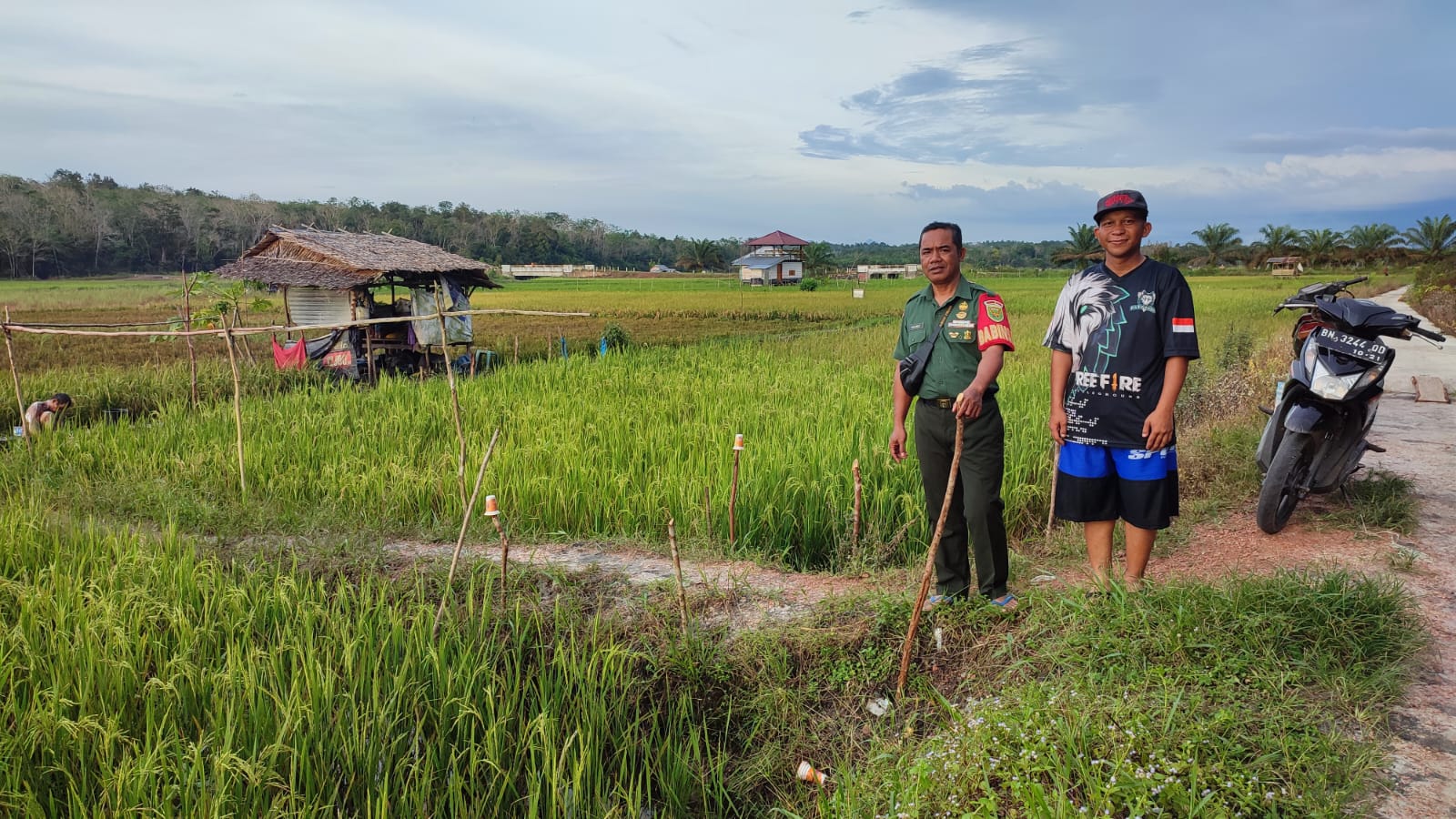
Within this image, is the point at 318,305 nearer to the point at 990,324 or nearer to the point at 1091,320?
the point at 990,324

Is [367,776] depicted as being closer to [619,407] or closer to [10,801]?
[10,801]

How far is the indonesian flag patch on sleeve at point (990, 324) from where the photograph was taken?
2.61m

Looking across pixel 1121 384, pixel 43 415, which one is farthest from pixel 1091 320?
pixel 43 415

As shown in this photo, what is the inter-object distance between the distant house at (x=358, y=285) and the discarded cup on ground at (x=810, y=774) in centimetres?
846

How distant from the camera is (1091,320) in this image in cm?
267

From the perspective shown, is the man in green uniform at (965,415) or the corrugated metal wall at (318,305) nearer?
the man in green uniform at (965,415)

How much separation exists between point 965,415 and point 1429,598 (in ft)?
6.21

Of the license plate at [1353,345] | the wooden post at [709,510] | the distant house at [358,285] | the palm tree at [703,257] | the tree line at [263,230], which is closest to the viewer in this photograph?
the license plate at [1353,345]

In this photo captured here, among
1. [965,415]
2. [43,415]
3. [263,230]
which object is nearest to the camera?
[965,415]

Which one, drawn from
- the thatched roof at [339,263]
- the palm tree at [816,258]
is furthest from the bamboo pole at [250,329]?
the palm tree at [816,258]

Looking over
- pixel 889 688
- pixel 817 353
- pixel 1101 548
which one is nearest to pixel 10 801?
pixel 889 688

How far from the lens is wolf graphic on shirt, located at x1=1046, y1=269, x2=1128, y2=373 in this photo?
8.57ft

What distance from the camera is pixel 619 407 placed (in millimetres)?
6562

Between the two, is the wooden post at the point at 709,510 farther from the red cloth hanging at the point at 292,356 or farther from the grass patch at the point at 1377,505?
the red cloth hanging at the point at 292,356
